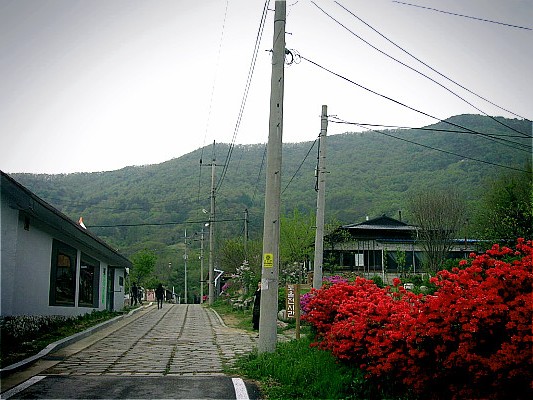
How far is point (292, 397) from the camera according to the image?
26.2 feet

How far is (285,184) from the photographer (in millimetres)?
40625

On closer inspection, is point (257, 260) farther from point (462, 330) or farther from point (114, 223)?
point (462, 330)

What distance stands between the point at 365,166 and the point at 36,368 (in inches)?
1663

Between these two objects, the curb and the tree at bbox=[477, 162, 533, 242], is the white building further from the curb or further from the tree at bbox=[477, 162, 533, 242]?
the tree at bbox=[477, 162, 533, 242]

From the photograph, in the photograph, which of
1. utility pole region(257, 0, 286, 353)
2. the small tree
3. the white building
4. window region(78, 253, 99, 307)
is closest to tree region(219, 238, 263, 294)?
the small tree

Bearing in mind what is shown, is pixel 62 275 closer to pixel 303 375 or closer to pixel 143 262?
pixel 303 375

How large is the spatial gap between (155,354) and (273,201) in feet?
14.5

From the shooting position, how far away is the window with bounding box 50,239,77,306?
18266 mm

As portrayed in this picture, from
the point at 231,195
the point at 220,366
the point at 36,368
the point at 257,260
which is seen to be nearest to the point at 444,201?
the point at 257,260

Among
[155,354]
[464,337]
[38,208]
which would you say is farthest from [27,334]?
A: [464,337]

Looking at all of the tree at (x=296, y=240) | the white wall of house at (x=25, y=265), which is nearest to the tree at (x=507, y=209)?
the tree at (x=296, y=240)

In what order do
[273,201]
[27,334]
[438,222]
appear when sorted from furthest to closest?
[438,222], [27,334], [273,201]

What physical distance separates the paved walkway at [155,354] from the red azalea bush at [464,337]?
13.2ft

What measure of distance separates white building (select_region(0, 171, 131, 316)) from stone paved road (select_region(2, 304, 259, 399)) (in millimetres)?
1854
